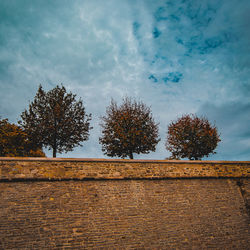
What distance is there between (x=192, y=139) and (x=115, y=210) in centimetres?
1620

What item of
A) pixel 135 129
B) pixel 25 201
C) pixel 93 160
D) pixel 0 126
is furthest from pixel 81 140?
pixel 25 201

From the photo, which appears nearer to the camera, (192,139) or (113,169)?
(113,169)

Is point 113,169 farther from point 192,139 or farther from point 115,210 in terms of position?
point 192,139

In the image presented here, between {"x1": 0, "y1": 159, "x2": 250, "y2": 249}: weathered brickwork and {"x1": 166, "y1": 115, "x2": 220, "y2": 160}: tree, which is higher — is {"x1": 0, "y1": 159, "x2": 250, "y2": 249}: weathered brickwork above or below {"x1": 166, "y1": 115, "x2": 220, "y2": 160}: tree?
below

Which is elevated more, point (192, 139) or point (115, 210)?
point (192, 139)

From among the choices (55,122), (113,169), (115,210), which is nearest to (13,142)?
(55,122)

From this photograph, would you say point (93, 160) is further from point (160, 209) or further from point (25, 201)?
point (160, 209)

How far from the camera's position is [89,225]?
7652mm

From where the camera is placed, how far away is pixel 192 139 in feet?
71.7

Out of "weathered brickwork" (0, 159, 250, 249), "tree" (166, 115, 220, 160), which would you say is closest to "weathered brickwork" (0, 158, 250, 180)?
"weathered brickwork" (0, 159, 250, 249)

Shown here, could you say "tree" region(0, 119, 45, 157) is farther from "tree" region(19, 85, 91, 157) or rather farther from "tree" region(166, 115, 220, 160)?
"tree" region(166, 115, 220, 160)

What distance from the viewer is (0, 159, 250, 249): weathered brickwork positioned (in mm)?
7162

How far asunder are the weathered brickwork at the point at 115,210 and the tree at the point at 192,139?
11.0m

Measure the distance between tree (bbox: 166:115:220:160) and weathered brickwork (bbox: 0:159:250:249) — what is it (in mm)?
10958
